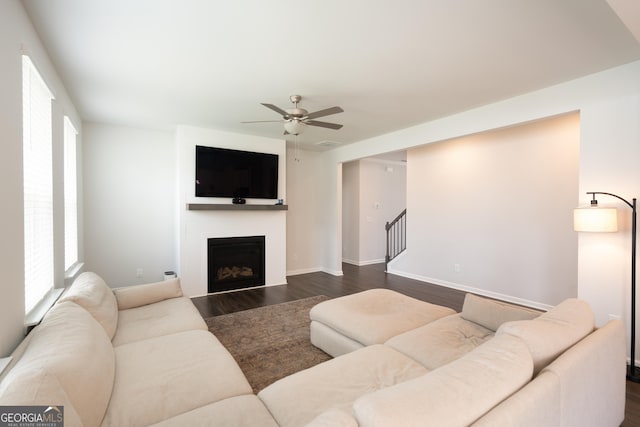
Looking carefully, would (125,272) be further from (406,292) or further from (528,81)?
(528,81)

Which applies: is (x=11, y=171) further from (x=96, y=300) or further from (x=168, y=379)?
(x=168, y=379)

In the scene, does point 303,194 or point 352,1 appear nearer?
point 352,1

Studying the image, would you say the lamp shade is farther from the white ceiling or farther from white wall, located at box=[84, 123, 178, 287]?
white wall, located at box=[84, 123, 178, 287]

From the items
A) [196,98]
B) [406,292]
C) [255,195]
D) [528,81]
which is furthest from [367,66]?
[406,292]

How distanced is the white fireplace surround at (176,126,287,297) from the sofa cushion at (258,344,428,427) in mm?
3595

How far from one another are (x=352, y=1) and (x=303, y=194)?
472cm

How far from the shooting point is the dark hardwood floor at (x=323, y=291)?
4289 millimetres

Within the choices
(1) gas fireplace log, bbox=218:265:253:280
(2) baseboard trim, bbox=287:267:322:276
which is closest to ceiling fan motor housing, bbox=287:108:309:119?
(1) gas fireplace log, bbox=218:265:253:280

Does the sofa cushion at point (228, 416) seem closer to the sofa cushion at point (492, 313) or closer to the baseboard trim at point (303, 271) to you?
the sofa cushion at point (492, 313)

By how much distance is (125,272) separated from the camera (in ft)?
15.5

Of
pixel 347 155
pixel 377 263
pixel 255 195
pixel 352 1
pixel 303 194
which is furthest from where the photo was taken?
pixel 377 263

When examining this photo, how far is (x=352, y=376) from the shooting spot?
5.42 ft

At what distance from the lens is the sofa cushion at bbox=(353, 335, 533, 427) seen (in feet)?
2.78

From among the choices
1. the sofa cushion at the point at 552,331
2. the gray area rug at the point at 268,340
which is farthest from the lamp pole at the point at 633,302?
the gray area rug at the point at 268,340
